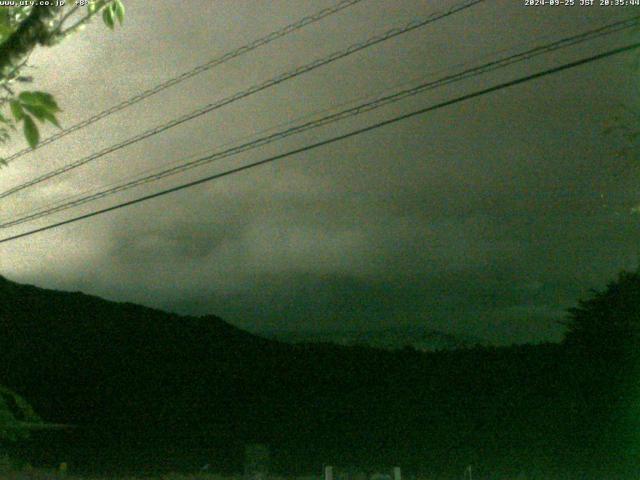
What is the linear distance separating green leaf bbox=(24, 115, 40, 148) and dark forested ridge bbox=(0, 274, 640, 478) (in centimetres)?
1348

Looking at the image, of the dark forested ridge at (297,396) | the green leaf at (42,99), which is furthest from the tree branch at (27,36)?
the dark forested ridge at (297,396)

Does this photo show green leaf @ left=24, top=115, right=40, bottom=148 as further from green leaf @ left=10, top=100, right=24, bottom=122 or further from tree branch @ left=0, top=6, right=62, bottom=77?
tree branch @ left=0, top=6, right=62, bottom=77

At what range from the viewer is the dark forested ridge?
17469mm

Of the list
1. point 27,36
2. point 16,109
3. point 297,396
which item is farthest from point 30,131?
point 297,396

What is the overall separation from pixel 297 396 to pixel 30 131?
19951 mm

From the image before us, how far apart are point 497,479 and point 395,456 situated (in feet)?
10.1

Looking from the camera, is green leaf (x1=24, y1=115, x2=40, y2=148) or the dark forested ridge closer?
green leaf (x1=24, y1=115, x2=40, y2=148)

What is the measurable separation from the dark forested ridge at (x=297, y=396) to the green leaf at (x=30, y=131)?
44.2 feet

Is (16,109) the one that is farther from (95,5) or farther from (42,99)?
(95,5)

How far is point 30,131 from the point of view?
110 inches

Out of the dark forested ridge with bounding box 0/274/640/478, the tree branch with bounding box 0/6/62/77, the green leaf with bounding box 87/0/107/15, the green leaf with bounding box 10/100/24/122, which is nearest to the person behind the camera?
the green leaf with bounding box 10/100/24/122

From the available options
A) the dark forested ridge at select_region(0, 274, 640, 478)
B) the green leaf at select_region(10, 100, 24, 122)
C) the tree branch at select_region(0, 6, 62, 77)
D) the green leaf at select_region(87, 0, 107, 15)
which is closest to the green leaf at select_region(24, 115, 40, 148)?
the green leaf at select_region(10, 100, 24, 122)

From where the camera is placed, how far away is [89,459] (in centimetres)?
2125

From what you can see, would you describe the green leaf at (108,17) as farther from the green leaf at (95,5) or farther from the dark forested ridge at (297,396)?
the dark forested ridge at (297,396)
